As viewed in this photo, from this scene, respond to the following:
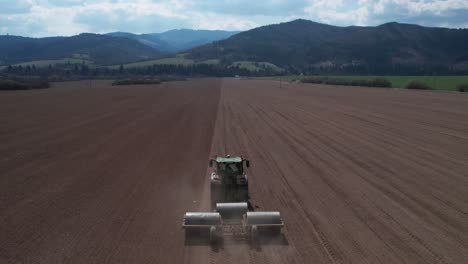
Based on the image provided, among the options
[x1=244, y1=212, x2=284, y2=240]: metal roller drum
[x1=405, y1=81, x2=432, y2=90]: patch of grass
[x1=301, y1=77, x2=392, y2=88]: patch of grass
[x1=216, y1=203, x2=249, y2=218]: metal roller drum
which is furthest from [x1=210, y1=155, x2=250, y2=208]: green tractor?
[x1=301, y1=77, x2=392, y2=88]: patch of grass

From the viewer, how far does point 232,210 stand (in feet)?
43.8

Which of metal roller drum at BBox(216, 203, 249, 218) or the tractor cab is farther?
the tractor cab

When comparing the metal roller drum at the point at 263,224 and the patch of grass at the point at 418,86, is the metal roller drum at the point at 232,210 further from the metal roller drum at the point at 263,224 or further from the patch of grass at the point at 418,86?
the patch of grass at the point at 418,86

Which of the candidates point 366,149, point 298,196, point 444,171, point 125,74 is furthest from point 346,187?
point 125,74

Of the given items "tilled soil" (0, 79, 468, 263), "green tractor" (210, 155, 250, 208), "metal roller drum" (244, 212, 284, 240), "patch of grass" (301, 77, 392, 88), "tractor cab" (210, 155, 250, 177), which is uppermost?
"tractor cab" (210, 155, 250, 177)

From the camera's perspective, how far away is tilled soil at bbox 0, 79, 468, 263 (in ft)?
39.1

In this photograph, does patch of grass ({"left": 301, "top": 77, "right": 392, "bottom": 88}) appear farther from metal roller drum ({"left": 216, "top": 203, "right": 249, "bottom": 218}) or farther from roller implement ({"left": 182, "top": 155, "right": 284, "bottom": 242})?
metal roller drum ({"left": 216, "top": 203, "right": 249, "bottom": 218})

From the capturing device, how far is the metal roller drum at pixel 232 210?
13.3m

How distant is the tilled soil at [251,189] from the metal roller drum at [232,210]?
102cm

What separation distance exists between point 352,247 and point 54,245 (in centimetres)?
717

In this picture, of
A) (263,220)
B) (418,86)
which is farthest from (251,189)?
(418,86)

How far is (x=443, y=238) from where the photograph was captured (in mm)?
12617

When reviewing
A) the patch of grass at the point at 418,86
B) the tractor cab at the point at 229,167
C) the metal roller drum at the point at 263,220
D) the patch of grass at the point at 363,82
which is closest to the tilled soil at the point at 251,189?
the metal roller drum at the point at 263,220

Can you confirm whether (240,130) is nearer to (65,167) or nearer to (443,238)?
(65,167)
